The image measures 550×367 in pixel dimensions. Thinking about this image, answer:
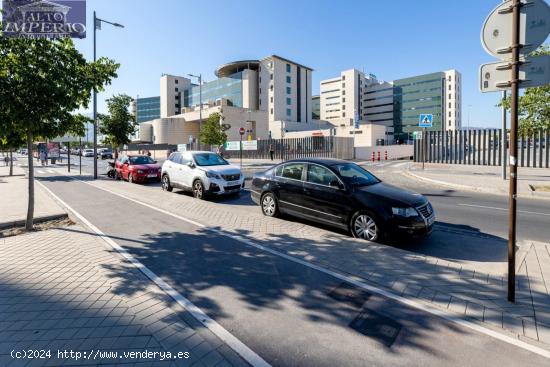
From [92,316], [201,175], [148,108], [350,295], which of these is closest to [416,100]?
[148,108]

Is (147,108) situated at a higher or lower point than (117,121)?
higher

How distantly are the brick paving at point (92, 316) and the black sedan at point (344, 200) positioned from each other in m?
3.68

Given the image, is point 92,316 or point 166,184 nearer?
point 92,316

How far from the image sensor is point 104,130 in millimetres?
23453

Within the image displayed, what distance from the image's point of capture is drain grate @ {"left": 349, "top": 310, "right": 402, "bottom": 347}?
3.00 meters

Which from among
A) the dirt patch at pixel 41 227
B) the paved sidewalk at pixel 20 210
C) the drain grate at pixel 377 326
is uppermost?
the paved sidewalk at pixel 20 210

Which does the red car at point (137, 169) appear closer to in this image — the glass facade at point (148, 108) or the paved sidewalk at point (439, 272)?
the paved sidewalk at point (439, 272)

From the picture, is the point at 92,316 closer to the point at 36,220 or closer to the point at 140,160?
the point at 36,220

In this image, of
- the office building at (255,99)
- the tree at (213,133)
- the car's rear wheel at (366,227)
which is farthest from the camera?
the office building at (255,99)

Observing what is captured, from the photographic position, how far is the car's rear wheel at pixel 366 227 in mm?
5789

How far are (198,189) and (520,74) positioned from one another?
9.73m

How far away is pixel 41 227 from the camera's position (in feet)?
24.7

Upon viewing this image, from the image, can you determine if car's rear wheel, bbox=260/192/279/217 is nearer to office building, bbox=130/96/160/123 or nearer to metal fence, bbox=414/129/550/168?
metal fence, bbox=414/129/550/168

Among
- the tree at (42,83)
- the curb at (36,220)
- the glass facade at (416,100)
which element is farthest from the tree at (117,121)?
the glass facade at (416,100)
